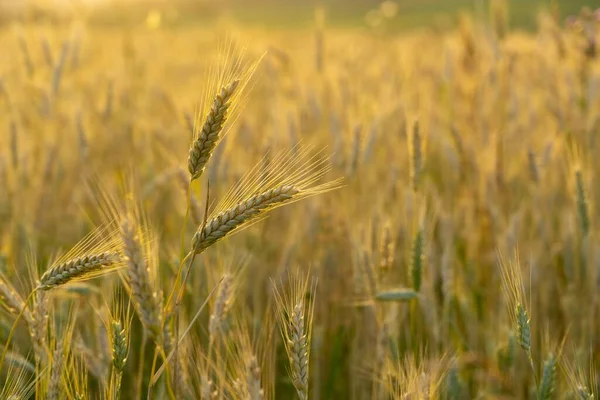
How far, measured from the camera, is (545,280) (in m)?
2.36

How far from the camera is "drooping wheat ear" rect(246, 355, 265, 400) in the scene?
100cm

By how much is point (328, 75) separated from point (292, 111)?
1.13 meters

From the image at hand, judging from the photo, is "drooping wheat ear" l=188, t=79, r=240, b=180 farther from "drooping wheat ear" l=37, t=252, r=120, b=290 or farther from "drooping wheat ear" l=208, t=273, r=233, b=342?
"drooping wheat ear" l=208, t=273, r=233, b=342

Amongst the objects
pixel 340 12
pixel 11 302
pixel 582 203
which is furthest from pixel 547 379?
pixel 340 12

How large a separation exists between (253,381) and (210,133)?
15.4 inches

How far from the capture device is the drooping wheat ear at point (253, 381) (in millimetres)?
996

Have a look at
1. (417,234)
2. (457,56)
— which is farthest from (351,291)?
(457,56)

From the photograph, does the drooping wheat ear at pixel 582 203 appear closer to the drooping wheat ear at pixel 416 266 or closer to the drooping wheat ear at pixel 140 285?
the drooping wheat ear at pixel 416 266

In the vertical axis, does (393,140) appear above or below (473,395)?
above

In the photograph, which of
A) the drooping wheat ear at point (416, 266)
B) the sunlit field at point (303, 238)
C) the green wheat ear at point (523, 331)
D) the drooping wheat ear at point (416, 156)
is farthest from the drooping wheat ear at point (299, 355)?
the drooping wheat ear at point (416, 156)

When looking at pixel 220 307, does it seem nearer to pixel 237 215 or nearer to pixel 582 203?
pixel 237 215

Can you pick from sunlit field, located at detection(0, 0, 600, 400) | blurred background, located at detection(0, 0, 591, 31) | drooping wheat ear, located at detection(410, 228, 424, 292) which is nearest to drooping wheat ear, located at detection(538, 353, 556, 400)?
sunlit field, located at detection(0, 0, 600, 400)

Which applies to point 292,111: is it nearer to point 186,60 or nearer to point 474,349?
point 474,349

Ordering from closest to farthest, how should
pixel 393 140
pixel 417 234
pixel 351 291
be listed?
1. pixel 417 234
2. pixel 351 291
3. pixel 393 140
